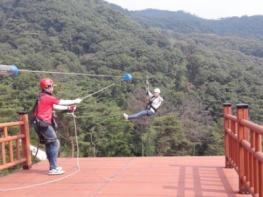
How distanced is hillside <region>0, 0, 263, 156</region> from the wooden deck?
6013 millimetres

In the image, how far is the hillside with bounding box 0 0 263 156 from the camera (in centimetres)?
3247

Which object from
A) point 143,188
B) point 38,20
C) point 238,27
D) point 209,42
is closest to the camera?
point 143,188

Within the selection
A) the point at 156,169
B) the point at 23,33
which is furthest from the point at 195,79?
the point at 156,169

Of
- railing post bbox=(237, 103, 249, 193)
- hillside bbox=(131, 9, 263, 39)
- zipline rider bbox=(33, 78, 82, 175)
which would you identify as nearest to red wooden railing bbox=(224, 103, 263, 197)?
railing post bbox=(237, 103, 249, 193)

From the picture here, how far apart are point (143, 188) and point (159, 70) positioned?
52.0 meters

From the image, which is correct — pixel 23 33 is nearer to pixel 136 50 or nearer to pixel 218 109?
pixel 136 50

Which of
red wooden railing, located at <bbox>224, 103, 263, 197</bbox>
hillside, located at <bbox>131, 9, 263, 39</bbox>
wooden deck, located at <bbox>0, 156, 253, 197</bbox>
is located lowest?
wooden deck, located at <bbox>0, 156, 253, 197</bbox>

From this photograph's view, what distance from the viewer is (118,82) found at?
43.4 metres

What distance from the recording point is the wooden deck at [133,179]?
214 inches

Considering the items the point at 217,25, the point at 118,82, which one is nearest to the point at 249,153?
the point at 118,82

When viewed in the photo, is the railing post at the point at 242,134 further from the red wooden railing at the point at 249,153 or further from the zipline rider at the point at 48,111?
the zipline rider at the point at 48,111

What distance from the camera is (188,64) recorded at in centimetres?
6153

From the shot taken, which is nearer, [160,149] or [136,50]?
[160,149]

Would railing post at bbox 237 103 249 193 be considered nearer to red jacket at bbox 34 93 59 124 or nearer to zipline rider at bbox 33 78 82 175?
zipline rider at bbox 33 78 82 175
